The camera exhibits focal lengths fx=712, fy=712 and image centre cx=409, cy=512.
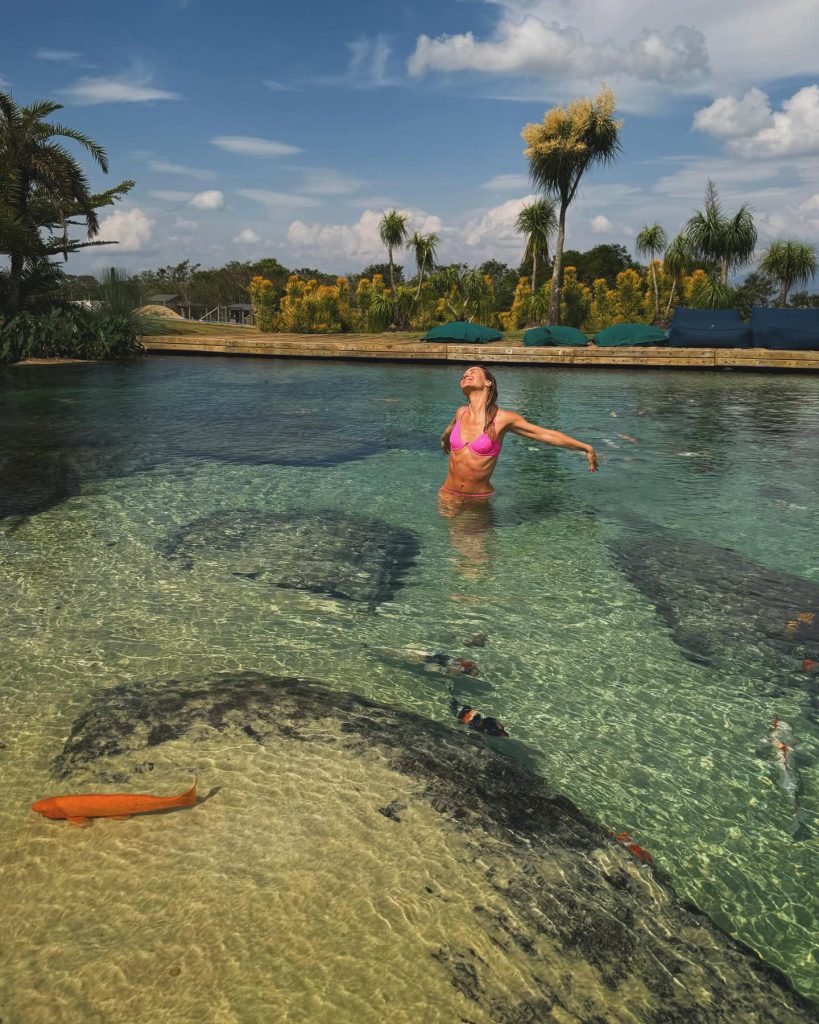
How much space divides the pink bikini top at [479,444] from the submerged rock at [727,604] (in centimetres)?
172

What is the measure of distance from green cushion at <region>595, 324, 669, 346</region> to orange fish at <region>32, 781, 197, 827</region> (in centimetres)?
2399

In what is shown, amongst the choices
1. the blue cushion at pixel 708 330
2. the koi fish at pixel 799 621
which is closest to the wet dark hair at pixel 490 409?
the koi fish at pixel 799 621

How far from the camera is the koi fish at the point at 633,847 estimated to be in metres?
2.81

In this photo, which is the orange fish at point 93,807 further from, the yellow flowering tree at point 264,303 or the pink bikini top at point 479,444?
the yellow flowering tree at point 264,303

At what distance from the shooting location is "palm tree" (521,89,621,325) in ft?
97.2

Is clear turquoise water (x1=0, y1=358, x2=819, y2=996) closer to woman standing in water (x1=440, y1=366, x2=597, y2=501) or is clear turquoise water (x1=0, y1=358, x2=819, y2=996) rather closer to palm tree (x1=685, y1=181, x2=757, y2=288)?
woman standing in water (x1=440, y1=366, x2=597, y2=501)

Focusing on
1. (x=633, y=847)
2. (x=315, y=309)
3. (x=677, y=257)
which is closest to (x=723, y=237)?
(x=677, y=257)

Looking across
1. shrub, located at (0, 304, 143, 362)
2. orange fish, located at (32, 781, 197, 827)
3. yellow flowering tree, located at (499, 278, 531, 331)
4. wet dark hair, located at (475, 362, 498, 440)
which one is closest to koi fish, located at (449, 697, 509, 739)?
orange fish, located at (32, 781, 197, 827)

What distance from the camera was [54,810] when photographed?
9.17ft

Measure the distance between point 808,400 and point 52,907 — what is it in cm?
1835

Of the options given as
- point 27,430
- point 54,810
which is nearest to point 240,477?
point 27,430

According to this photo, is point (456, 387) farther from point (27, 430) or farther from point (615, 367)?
point (27, 430)

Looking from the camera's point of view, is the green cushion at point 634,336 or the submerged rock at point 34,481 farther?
the green cushion at point 634,336

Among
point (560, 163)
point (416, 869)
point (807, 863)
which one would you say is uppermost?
point (560, 163)
